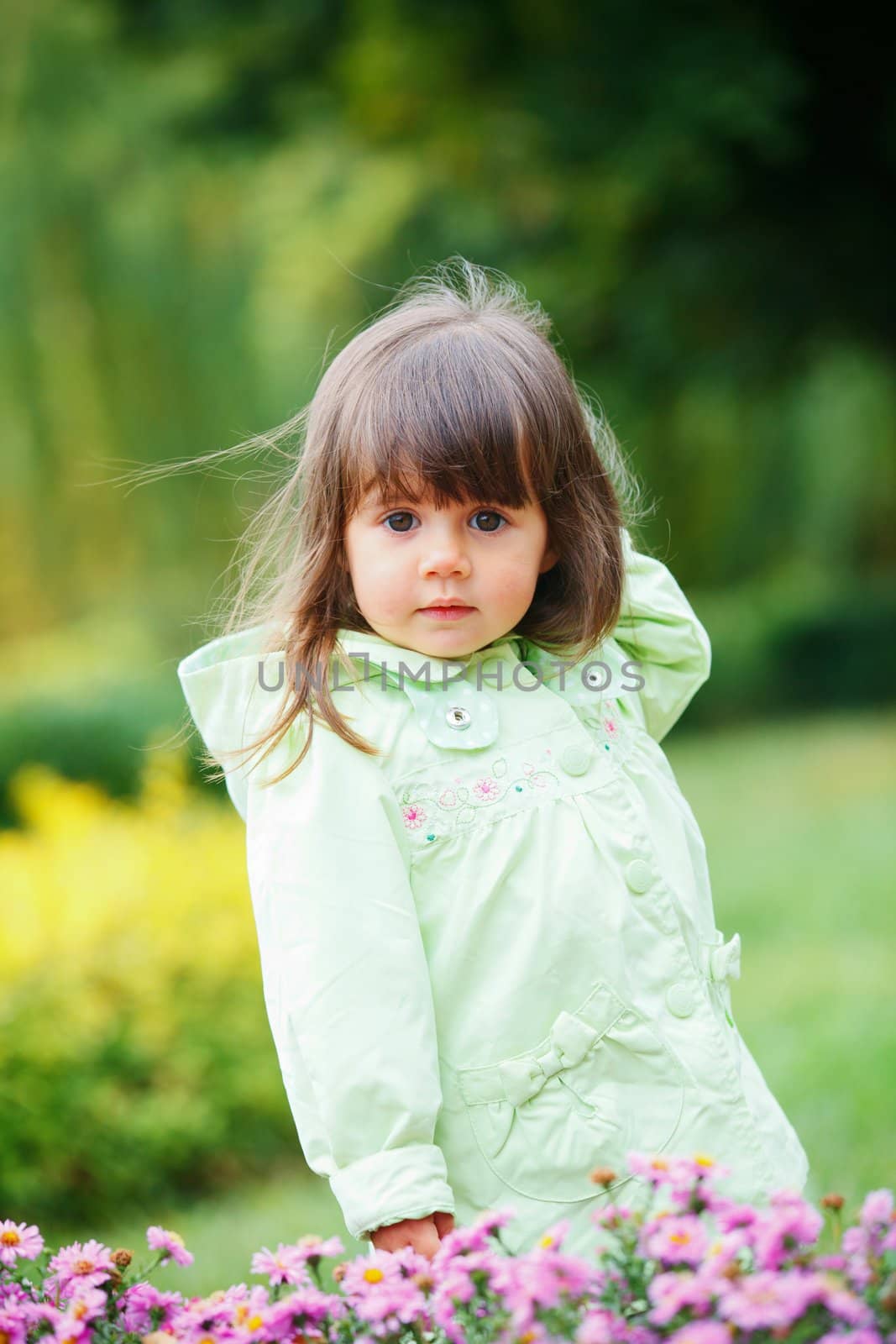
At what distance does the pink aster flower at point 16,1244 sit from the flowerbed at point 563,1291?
11 mm

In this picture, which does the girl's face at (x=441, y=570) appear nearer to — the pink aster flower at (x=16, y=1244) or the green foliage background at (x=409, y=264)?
the pink aster flower at (x=16, y=1244)

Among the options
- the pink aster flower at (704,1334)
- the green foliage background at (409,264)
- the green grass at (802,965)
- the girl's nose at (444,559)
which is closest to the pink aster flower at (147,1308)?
the pink aster flower at (704,1334)

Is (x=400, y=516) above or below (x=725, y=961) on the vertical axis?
above

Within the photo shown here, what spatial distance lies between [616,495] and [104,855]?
2749 millimetres

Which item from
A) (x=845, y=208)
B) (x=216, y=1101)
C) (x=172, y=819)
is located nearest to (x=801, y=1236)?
(x=216, y=1101)

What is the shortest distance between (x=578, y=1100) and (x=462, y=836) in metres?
0.32

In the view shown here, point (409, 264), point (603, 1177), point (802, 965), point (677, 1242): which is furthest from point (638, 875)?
point (409, 264)

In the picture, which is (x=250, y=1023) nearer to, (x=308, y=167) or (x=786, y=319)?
(x=308, y=167)

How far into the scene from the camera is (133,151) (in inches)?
357

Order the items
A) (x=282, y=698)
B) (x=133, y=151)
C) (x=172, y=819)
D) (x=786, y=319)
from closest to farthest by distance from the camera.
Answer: (x=282, y=698) → (x=172, y=819) → (x=133, y=151) → (x=786, y=319)

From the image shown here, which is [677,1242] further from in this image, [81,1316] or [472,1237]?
[81,1316]

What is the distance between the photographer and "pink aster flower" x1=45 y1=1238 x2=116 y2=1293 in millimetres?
1529

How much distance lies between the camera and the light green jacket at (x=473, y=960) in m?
1.56

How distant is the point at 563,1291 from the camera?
125 cm
